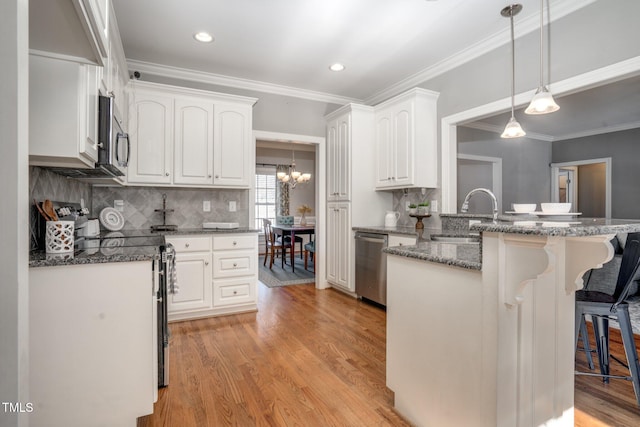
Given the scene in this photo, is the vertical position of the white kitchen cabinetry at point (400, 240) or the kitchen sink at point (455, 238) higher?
the kitchen sink at point (455, 238)

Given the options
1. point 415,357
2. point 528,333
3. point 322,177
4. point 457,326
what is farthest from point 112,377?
point 322,177

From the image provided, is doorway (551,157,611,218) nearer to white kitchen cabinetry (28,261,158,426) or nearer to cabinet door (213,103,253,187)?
cabinet door (213,103,253,187)

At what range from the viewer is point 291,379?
6.91 feet

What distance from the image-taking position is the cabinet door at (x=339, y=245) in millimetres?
4062

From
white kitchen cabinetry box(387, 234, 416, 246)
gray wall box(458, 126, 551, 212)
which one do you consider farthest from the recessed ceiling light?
gray wall box(458, 126, 551, 212)

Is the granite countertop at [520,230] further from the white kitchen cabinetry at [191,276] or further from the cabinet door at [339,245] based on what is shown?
the cabinet door at [339,245]

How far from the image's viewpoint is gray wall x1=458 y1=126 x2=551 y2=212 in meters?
5.27

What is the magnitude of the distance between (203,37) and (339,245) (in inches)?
106

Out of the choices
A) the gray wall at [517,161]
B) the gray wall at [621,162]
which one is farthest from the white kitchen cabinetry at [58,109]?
the gray wall at [621,162]

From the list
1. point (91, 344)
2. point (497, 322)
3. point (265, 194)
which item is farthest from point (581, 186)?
point (91, 344)

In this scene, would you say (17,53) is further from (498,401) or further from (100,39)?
(498,401)

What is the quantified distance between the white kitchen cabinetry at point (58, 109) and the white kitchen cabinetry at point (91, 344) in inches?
20.1

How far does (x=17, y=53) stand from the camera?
0.60 meters

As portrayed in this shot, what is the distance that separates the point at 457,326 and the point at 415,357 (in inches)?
13.7
